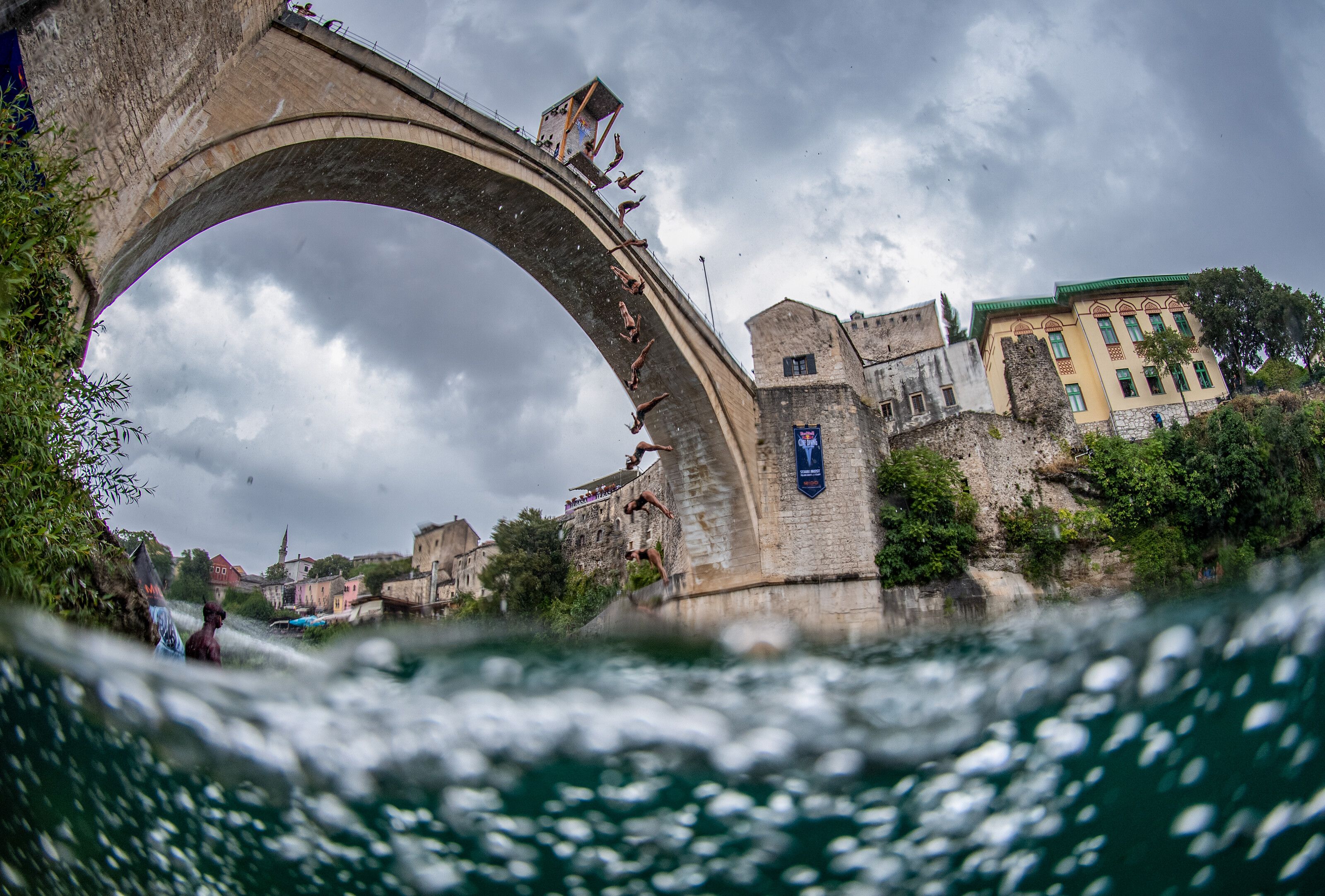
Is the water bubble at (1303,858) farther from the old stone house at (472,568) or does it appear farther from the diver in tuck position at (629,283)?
the old stone house at (472,568)

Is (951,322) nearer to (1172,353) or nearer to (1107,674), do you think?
(1172,353)

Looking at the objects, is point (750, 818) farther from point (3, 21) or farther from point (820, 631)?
point (820, 631)

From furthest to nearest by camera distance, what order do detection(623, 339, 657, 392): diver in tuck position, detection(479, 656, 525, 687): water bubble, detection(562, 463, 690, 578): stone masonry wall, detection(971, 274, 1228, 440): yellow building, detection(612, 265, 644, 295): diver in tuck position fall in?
1. detection(562, 463, 690, 578): stone masonry wall
2. detection(971, 274, 1228, 440): yellow building
3. detection(623, 339, 657, 392): diver in tuck position
4. detection(612, 265, 644, 295): diver in tuck position
5. detection(479, 656, 525, 687): water bubble

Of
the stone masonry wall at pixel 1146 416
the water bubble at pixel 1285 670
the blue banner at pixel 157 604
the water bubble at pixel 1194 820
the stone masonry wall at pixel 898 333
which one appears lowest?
the water bubble at pixel 1194 820

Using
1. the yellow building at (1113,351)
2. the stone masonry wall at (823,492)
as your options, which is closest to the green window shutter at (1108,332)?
the yellow building at (1113,351)

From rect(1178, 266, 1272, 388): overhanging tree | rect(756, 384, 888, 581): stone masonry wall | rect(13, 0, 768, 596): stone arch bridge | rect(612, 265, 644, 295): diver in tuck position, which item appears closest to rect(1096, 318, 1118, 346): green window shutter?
rect(1178, 266, 1272, 388): overhanging tree

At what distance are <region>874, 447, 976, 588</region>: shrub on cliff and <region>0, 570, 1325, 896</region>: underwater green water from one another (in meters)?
9.63

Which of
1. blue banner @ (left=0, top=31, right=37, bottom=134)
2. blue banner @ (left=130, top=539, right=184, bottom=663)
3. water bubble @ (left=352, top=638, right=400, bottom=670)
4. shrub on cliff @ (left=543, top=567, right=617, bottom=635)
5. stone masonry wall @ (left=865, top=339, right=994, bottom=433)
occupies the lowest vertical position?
water bubble @ (left=352, top=638, right=400, bottom=670)

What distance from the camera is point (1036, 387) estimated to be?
2014 cm

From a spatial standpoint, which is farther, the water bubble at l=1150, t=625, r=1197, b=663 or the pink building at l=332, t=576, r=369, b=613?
the pink building at l=332, t=576, r=369, b=613

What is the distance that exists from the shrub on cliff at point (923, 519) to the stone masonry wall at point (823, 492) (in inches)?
12.3

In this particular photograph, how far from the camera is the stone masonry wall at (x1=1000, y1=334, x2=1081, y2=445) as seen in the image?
19.2 metres

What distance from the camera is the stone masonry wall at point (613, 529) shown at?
2462cm

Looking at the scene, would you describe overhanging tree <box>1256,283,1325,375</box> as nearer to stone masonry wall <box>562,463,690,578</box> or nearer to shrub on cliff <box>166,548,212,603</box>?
stone masonry wall <box>562,463,690,578</box>
